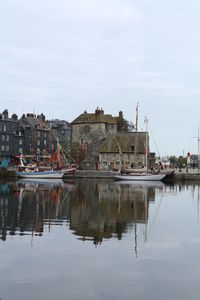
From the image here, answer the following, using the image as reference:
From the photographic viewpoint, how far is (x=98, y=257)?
13.7 meters

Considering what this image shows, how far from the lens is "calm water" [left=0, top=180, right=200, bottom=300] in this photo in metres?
10.5

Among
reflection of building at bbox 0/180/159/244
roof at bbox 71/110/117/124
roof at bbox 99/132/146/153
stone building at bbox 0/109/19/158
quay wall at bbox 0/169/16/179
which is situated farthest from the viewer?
roof at bbox 71/110/117/124

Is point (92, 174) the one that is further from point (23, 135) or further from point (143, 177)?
point (23, 135)

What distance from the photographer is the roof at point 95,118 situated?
9788 centimetres

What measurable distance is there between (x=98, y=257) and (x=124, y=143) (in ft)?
250

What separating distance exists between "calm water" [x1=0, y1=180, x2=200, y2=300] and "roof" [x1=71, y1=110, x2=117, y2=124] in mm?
74567

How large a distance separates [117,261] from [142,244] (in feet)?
9.47

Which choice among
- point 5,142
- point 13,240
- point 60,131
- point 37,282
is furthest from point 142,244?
point 60,131

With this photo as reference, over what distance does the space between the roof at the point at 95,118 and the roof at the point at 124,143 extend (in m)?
7.63

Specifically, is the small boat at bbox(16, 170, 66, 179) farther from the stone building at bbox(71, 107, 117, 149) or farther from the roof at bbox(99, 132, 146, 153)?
the stone building at bbox(71, 107, 117, 149)

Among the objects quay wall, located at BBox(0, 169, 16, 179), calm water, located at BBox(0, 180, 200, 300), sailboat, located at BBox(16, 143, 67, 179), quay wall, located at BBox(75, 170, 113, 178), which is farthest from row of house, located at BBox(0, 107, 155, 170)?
calm water, located at BBox(0, 180, 200, 300)

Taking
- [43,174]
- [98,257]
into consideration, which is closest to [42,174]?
[43,174]

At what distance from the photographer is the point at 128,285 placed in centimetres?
1088

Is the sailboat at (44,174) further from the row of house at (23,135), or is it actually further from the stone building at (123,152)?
the row of house at (23,135)
